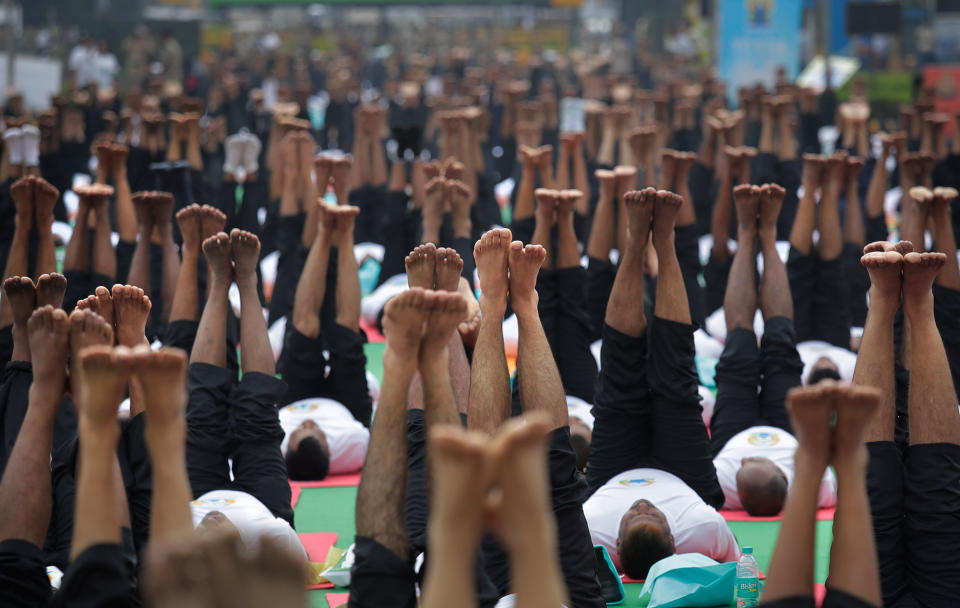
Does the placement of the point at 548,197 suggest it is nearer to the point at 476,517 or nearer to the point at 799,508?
the point at 799,508

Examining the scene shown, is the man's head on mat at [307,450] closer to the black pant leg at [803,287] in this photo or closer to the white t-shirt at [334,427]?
the white t-shirt at [334,427]

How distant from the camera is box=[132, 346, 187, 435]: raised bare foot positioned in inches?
78.9

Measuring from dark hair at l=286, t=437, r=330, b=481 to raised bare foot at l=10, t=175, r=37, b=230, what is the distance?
1.31 m

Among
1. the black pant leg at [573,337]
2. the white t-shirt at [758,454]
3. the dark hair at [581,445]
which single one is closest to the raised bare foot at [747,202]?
the black pant leg at [573,337]

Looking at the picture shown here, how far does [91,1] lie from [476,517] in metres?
22.4

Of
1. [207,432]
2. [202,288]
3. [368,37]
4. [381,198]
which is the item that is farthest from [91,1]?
[207,432]

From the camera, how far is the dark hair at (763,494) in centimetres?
384

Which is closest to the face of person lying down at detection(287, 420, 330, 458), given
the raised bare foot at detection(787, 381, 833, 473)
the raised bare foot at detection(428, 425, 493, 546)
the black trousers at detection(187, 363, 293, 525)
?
the black trousers at detection(187, 363, 293, 525)

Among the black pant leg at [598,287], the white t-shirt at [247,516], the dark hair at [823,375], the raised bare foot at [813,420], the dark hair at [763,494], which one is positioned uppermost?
the raised bare foot at [813,420]

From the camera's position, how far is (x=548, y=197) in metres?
4.21

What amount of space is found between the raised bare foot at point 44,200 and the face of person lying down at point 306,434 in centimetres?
123

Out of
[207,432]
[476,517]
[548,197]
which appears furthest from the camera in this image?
[548,197]

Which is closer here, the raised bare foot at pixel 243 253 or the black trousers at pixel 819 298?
the raised bare foot at pixel 243 253

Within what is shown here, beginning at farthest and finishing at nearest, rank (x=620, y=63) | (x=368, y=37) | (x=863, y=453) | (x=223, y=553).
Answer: (x=368, y=37), (x=620, y=63), (x=863, y=453), (x=223, y=553)
